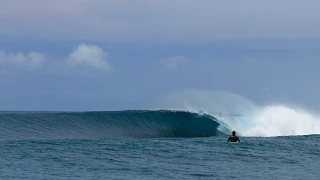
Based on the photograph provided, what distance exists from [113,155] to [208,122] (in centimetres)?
1512

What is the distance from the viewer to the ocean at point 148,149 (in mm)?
17750

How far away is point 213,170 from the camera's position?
720 inches

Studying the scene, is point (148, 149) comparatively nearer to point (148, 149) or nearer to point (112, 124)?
point (148, 149)

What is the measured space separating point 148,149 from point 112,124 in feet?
38.5

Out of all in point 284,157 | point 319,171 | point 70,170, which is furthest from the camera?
point 284,157

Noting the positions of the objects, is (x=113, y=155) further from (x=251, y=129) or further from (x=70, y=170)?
(x=251, y=129)

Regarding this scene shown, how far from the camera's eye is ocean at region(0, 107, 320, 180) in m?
17.8

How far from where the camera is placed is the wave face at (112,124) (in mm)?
31812

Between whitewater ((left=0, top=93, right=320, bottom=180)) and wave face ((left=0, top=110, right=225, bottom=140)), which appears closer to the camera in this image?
whitewater ((left=0, top=93, right=320, bottom=180))

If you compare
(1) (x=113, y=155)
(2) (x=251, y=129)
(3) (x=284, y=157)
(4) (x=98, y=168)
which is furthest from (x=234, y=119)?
(4) (x=98, y=168)

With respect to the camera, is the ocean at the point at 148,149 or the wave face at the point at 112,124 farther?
the wave face at the point at 112,124

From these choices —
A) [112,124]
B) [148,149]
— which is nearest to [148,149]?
[148,149]

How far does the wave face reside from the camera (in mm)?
31812

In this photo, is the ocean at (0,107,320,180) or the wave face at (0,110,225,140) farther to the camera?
the wave face at (0,110,225,140)
